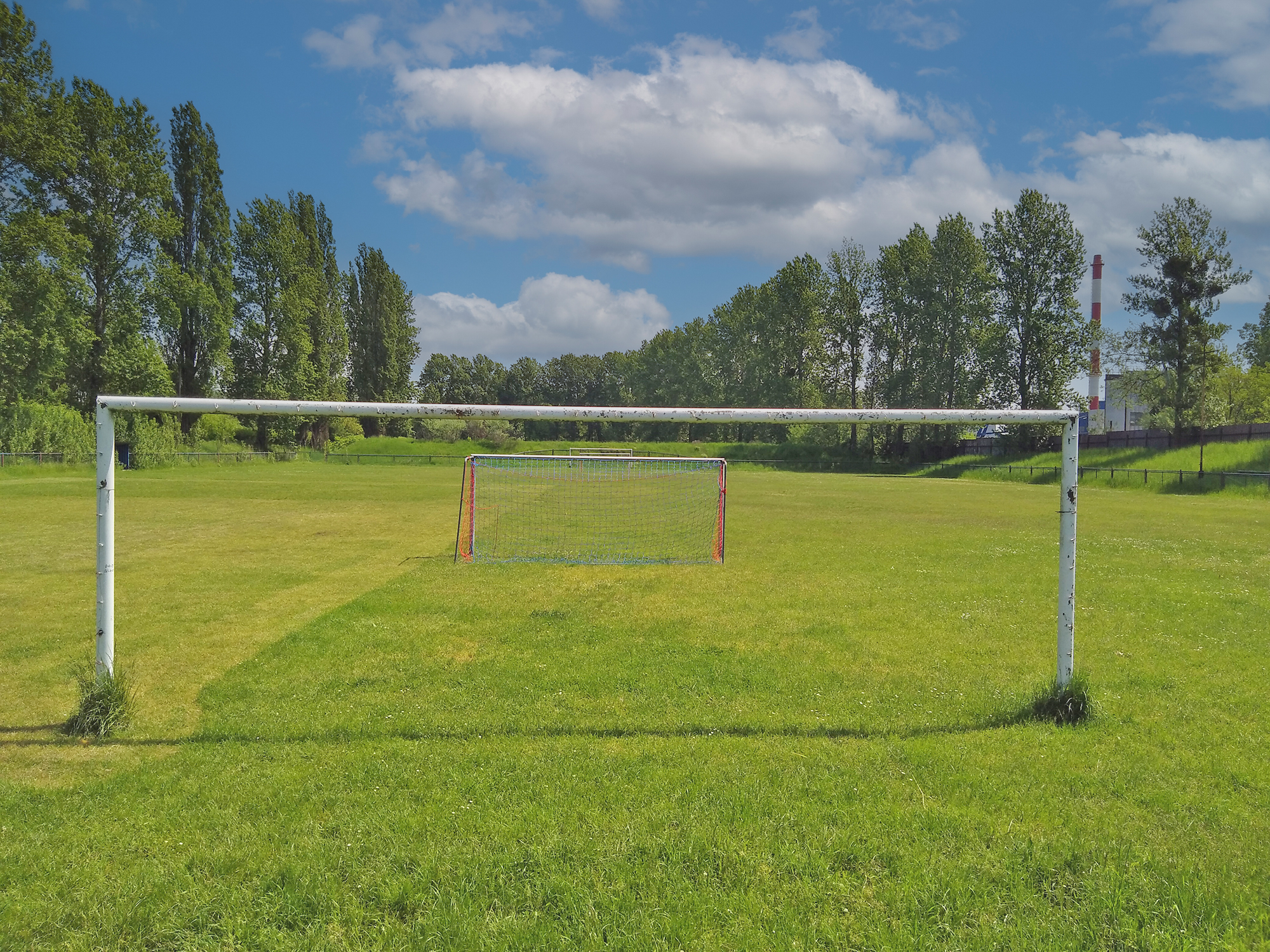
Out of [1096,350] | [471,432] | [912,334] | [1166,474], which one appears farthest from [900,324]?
[471,432]

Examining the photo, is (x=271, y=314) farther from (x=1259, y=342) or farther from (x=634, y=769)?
(x=1259, y=342)

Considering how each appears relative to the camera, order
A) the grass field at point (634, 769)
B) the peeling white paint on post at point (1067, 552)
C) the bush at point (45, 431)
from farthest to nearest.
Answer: the bush at point (45, 431), the peeling white paint on post at point (1067, 552), the grass field at point (634, 769)

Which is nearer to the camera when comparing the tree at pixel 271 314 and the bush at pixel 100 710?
the bush at pixel 100 710

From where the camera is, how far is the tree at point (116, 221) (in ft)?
122

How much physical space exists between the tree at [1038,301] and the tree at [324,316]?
48677 mm

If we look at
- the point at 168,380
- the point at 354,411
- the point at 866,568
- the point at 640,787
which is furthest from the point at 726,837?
the point at 168,380

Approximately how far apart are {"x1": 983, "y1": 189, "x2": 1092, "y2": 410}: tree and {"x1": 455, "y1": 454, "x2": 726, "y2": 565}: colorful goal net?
1174 inches

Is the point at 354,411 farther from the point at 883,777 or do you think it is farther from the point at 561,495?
the point at 561,495

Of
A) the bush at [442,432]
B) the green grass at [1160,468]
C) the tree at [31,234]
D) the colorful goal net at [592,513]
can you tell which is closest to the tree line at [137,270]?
the tree at [31,234]

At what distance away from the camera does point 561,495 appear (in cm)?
2689

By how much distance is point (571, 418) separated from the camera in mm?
5719

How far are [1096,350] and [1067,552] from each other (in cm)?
5690

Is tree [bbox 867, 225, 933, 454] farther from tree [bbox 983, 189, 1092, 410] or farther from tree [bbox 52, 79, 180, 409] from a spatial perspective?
tree [bbox 52, 79, 180, 409]

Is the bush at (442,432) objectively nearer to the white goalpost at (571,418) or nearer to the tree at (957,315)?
the tree at (957,315)
